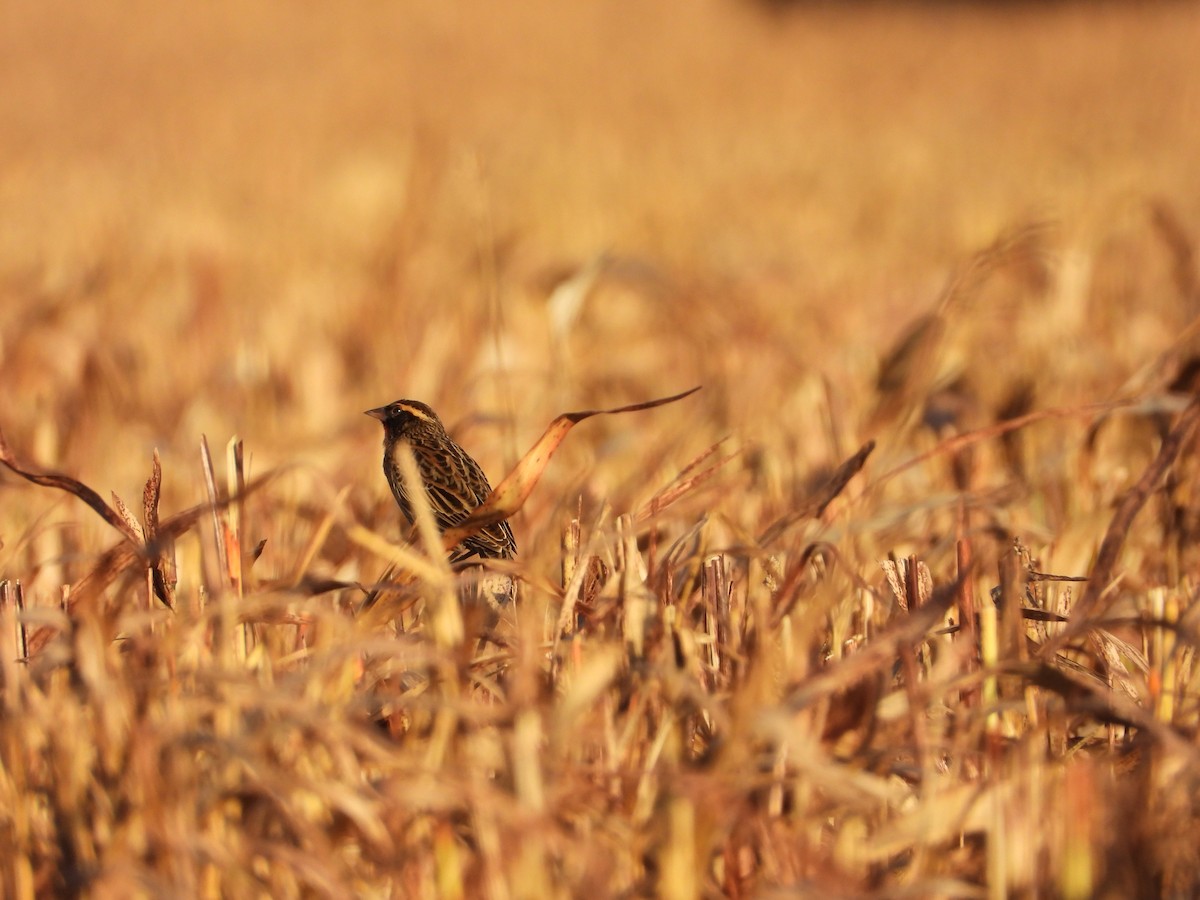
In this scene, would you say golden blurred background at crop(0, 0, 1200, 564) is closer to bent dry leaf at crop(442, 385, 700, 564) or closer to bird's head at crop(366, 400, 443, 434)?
bird's head at crop(366, 400, 443, 434)

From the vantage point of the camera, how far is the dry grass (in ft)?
5.60

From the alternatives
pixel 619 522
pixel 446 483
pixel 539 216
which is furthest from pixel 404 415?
pixel 539 216

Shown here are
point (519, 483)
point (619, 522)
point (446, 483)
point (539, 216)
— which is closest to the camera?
point (519, 483)

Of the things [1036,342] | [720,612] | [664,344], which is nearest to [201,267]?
[664,344]

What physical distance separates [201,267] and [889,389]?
3.52 meters

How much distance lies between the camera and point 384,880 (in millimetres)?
1762

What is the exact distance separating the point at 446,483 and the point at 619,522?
292 millimetres

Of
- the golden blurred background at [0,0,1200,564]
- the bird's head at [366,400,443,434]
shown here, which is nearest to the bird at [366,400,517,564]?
the bird's head at [366,400,443,434]

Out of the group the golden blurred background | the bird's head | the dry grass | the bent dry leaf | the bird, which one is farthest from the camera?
the golden blurred background

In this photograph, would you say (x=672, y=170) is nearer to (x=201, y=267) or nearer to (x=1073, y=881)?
(x=201, y=267)

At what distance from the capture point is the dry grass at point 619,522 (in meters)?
1.71

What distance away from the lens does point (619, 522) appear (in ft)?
7.27

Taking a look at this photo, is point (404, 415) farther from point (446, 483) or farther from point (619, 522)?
point (619, 522)

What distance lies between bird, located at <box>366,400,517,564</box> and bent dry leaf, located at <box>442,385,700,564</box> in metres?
0.15
